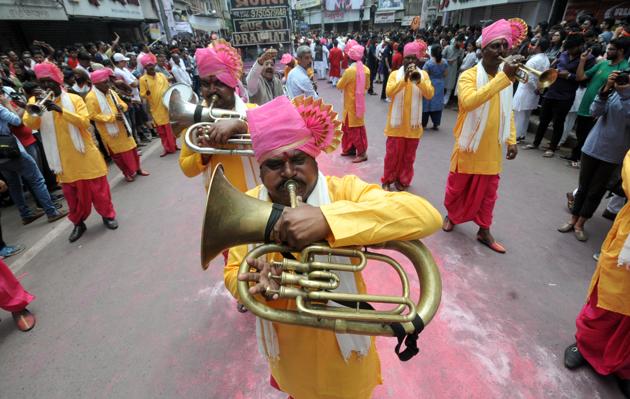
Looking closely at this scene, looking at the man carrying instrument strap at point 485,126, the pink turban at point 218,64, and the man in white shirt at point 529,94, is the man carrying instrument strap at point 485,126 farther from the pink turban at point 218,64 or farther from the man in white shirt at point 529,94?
the man in white shirt at point 529,94

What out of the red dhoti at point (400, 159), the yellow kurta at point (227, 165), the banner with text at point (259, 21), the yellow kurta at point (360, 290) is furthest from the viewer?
A: the banner with text at point (259, 21)

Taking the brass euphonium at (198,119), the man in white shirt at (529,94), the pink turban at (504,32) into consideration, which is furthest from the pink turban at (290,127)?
the man in white shirt at (529,94)

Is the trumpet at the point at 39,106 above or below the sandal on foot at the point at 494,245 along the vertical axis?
above

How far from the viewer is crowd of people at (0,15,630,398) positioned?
1385mm

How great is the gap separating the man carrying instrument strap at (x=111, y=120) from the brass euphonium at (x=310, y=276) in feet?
16.7

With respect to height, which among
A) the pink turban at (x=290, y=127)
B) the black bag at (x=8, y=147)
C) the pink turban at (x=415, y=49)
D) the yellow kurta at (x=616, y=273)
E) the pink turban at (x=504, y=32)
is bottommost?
the yellow kurta at (x=616, y=273)

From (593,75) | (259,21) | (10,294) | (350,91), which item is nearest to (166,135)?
(350,91)

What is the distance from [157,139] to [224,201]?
952 centimetres

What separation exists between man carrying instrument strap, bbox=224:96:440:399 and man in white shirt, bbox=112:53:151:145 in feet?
26.6

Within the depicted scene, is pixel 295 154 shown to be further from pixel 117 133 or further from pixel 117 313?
pixel 117 133

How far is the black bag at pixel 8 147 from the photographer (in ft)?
13.5

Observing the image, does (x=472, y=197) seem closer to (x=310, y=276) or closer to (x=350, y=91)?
(x=310, y=276)

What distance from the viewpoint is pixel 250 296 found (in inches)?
43.3

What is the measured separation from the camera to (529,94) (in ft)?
21.4
